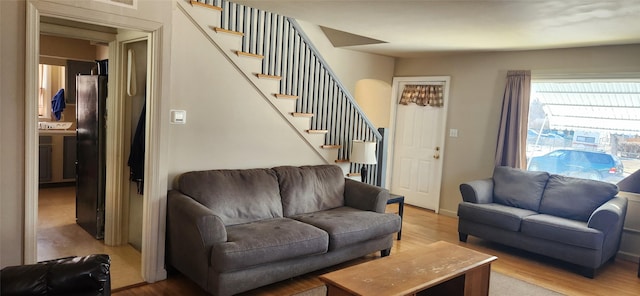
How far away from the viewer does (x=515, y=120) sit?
17.5 ft

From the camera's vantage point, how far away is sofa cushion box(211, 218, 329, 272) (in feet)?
9.55

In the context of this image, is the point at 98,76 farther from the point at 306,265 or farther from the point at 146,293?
the point at 306,265

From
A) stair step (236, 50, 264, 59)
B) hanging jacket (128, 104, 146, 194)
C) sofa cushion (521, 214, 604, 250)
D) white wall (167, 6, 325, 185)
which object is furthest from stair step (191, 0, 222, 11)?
sofa cushion (521, 214, 604, 250)

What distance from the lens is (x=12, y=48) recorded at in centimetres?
257

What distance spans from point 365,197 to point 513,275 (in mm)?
1511

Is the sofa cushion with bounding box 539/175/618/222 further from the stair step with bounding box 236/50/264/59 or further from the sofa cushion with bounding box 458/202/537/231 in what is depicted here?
the stair step with bounding box 236/50/264/59

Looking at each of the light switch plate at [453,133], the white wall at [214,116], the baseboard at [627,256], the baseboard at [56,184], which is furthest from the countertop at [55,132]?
the baseboard at [627,256]

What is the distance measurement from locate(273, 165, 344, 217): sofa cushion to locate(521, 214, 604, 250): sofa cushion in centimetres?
189

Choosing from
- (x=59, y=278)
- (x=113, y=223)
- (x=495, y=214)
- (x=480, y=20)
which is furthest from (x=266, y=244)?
(x=495, y=214)

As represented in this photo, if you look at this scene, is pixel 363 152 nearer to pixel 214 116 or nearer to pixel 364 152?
pixel 364 152

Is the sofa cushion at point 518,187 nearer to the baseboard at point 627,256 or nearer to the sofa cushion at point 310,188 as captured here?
the baseboard at point 627,256

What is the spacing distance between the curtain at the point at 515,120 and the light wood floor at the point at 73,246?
432 centimetres

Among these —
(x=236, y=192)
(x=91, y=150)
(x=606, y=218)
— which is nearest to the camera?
(x=236, y=192)

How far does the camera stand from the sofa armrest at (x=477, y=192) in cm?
489
